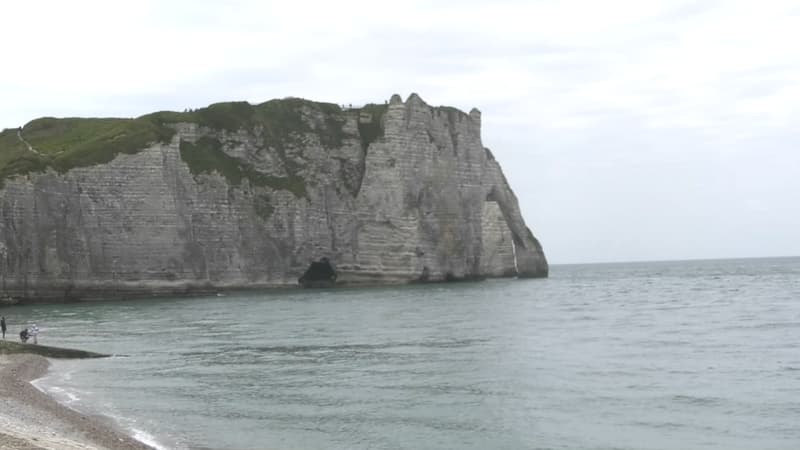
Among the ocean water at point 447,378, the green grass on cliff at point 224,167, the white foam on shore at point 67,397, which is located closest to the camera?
the white foam on shore at point 67,397

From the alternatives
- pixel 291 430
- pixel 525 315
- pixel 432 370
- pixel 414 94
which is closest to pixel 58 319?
pixel 525 315

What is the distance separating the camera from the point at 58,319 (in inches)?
2699

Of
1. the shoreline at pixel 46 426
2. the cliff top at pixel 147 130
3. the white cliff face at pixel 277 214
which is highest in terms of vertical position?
the cliff top at pixel 147 130

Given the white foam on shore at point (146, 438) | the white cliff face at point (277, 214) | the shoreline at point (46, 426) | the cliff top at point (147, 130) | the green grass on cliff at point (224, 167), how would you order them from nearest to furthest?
the shoreline at point (46, 426) < the white foam on shore at point (146, 438) < the white cliff face at point (277, 214) < the cliff top at point (147, 130) < the green grass on cliff at point (224, 167)

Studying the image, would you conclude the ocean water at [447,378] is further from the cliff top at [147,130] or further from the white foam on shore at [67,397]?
the cliff top at [147,130]

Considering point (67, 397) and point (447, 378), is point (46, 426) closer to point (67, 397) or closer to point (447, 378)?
point (67, 397)

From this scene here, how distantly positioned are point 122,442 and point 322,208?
97305 mm

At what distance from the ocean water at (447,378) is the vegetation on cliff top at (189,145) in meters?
35.3

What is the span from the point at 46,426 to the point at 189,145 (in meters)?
92.8

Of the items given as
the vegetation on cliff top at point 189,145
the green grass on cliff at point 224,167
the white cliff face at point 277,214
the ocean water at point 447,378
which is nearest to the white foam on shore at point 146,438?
the ocean water at point 447,378

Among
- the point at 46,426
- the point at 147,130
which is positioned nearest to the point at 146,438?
the point at 46,426

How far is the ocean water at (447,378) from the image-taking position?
990 inches

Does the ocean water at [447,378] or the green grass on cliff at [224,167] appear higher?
the green grass on cliff at [224,167]

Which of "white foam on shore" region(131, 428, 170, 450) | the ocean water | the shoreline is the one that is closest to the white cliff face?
the ocean water
